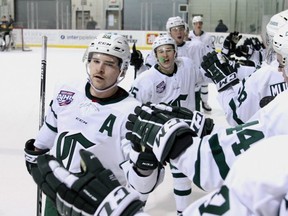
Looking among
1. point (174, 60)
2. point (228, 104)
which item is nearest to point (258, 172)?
point (228, 104)

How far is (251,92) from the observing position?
2064 mm

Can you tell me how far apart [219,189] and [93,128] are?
3.35 ft

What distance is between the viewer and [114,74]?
5.93 ft

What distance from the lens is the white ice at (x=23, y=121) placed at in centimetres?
283

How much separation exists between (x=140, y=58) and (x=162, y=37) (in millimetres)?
1135

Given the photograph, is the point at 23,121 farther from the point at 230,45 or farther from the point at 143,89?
the point at 230,45

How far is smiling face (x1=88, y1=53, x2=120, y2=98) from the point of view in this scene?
5.81 ft

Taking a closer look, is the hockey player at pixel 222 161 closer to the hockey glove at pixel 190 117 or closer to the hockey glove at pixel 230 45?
the hockey glove at pixel 190 117

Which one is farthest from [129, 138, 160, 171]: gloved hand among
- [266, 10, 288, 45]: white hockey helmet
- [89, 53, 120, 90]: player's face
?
[266, 10, 288, 45]: white hockey helmet

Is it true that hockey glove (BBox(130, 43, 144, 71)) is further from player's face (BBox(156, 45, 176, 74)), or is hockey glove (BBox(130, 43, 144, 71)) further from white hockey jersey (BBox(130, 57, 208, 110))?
player's face (BBox(156, 45, 176, 74))

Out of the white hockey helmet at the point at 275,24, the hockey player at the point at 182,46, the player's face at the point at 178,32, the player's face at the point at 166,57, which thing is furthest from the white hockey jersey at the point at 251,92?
the player's face at the point at 178,32

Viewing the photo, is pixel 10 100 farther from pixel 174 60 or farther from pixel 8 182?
pixel 174 60

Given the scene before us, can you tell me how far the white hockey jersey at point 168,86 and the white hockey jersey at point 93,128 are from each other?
118 cm

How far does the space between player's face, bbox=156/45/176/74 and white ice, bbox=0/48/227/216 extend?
72 centimetres
